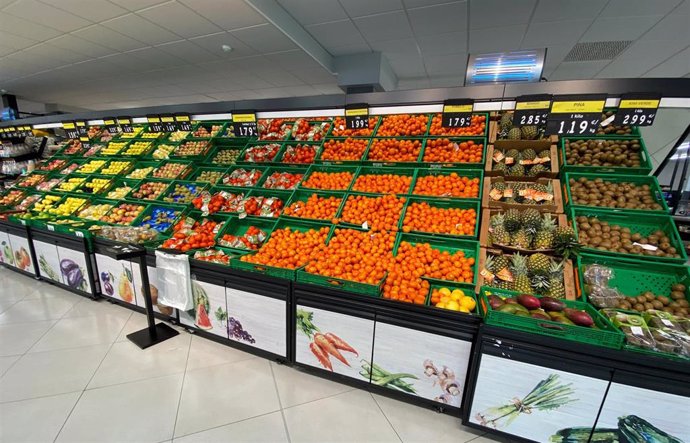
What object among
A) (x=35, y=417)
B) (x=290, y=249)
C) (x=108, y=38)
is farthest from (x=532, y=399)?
(x=108, y=38)

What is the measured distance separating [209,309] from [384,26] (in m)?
4.47

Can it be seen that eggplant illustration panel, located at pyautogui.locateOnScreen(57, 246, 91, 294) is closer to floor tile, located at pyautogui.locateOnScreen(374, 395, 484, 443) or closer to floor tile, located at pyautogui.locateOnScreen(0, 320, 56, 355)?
floor tile, located at pyautogui.locateOnScreen(0, 320, 56, 355)

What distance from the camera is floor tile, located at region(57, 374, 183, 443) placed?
6.07ft

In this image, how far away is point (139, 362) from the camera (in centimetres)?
253

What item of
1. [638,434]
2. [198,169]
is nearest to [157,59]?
[198,169]

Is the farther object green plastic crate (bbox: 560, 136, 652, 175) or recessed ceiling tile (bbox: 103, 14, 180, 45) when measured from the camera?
recessed ceiling tile (bbox: 103, 14, 180, 45)

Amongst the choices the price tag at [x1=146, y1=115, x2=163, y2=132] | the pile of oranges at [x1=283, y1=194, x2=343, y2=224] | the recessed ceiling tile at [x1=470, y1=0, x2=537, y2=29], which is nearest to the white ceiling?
the recessed ceiling tile at [x1=470, y1=0, x2=537, y2=29]

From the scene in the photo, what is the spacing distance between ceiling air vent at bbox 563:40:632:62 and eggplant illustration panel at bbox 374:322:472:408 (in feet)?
18.3

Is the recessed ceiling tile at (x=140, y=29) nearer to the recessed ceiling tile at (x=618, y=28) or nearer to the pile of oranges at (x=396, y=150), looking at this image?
the pile of oranges at (x=396, y=150)

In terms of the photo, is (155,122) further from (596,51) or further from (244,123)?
(596,51)

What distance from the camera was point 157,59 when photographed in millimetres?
5266

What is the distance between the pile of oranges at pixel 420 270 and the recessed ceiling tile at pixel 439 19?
3169 millimetres

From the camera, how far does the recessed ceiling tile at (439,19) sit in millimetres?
3559

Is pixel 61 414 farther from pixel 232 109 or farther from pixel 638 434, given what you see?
pixel 638 434
